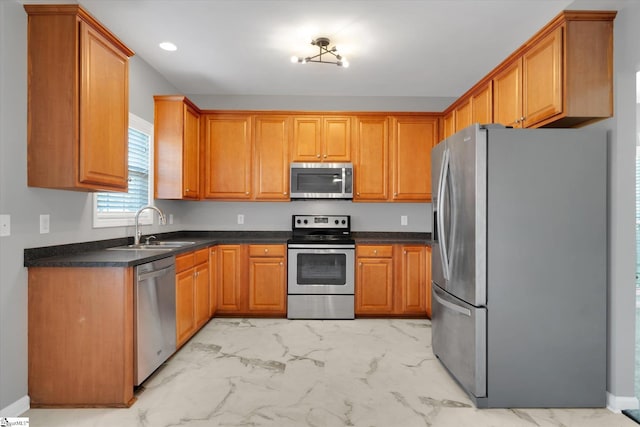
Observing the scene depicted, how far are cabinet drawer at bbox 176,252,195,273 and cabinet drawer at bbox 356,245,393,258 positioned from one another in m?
1.86

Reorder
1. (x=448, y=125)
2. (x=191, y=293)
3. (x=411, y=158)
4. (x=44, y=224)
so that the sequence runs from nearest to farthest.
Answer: (x=44, y=224) < (x=191, y=293) < (x=448, y=125) < (x=411, y=158)

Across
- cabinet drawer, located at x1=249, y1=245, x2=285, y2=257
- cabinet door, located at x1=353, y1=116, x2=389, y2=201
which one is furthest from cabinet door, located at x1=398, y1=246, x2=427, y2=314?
cabinet drawer, located at x1=249, y1=245, x2=285, y2=257

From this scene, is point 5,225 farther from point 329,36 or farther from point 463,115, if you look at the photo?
point 463,115

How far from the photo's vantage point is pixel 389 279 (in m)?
4.17

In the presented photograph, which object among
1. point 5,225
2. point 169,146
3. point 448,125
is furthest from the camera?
point 448,125

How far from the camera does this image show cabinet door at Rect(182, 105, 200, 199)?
385 cm

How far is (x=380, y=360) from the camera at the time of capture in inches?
118

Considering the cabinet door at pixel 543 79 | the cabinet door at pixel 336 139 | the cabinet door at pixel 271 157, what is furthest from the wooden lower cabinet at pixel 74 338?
the cabinet door at pixel 543 79

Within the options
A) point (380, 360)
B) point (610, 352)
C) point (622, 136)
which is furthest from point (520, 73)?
point (380, 360)

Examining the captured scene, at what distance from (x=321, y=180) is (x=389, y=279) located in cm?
145

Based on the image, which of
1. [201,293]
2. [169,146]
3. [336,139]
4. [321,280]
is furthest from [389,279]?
[169,146]

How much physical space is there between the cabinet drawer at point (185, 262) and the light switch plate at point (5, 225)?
1155mm

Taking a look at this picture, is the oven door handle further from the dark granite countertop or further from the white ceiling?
the white ceiling

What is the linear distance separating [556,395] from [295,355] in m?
1.92
